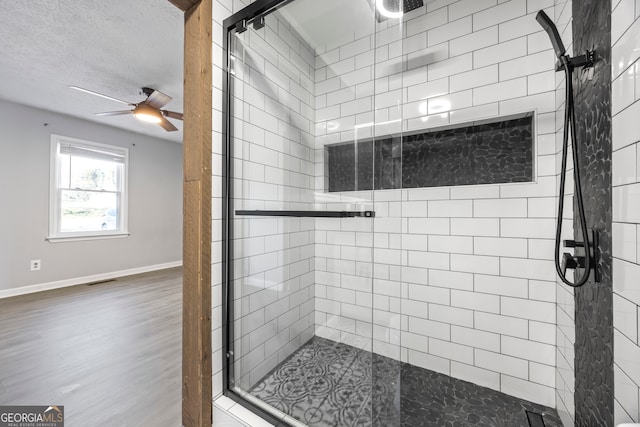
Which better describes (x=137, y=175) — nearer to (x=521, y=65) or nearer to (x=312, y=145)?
(x=312, y=145)

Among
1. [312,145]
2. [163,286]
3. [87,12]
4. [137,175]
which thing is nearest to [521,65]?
[312,145]

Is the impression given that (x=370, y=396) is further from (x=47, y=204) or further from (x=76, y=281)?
(x=47, y=204)

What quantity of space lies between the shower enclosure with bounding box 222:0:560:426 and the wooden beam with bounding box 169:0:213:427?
126 millimetres

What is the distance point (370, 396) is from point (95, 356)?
2.13 meters

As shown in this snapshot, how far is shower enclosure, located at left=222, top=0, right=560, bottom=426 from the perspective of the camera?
1353mm

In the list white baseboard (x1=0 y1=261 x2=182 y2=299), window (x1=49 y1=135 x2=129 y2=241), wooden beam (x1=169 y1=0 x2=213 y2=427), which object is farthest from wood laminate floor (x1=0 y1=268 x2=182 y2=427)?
window (x1=49 y1=135 x2=129 y2=241)

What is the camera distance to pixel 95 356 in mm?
2041

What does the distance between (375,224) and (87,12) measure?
103 inches

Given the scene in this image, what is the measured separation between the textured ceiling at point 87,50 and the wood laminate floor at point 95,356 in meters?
2.54

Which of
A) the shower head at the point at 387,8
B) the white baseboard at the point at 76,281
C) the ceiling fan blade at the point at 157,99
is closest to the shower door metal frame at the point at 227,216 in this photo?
the shower head at the point at 387,8

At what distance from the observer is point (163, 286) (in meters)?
3.96

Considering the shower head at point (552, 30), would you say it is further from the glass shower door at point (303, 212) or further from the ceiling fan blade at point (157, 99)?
the ceiling fan blade at point (157, 99)

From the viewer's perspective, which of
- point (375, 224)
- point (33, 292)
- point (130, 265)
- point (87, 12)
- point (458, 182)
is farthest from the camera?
point (130, 265)

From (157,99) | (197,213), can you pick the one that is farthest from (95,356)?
(157,99)
